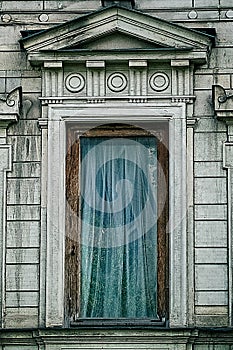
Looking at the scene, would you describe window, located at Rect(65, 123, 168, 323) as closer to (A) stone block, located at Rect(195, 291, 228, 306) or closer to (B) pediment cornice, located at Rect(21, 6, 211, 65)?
(A) stone block, located at Rect(195, 291, 228, 306)

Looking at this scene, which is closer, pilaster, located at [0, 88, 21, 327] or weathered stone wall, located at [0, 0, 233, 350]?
weathered stone wall, located at [0, 0, 233, 350]

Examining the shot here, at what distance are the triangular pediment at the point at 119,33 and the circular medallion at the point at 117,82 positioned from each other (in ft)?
1.04

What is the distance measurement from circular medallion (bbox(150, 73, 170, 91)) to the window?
0.42 meters

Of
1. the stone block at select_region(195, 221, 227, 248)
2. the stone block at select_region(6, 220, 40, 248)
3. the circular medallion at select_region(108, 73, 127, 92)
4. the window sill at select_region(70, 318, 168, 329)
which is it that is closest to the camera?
the window sill at select_region(70, 318, 168, 329)

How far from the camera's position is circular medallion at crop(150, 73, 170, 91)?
15953 millimetres

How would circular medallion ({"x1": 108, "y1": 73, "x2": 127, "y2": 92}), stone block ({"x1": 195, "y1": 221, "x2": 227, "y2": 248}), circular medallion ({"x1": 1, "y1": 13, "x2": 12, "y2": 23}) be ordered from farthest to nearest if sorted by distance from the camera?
circular medallion ({"x1": 1, "y1": 13, "x2": 12, "y2": 23}) → circular medallion ({"x1": 108, "y1": 73, "x2": 127, "y2": 92}) → stone block ({"x1": 195, "y1": 221, "x2": 227, "y2": 248})

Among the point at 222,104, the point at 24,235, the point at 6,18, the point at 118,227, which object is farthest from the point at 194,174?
the point at 6,18

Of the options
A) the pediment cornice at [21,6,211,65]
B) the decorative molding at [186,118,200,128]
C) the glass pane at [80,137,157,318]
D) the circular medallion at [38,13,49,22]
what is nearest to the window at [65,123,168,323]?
the glass pane at [80,137,157,318]

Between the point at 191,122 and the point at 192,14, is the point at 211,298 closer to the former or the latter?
the point at 191,122

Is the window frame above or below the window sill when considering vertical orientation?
above

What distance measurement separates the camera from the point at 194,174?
15.8 meters

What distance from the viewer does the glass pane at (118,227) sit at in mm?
15836

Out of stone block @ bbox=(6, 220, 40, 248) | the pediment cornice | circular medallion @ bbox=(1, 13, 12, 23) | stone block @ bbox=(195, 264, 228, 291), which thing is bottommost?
stone block @ bbox=(195, 264, 228, 291)

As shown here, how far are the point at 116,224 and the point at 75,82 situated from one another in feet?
5.51
